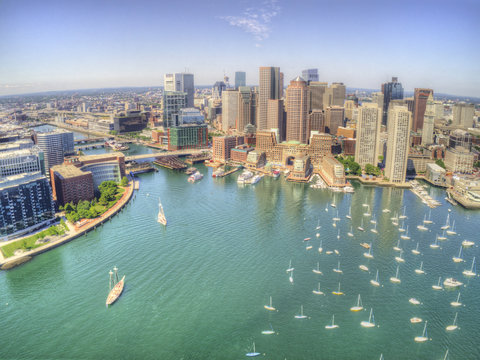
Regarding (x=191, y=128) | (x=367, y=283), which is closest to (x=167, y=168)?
(x=191, y=128)

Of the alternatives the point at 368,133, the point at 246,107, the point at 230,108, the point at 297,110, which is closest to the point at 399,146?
the point at 368,133

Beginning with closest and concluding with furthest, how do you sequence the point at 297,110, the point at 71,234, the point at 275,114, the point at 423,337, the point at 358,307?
the point at 423,337 < the point at 358,307 < the point at 71,234 < the point at 297,110 < the point at 275,114

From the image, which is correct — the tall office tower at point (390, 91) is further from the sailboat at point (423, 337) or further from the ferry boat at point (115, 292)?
the ferry boat at point (115, 292)

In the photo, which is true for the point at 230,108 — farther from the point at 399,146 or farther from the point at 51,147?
the point at 399,146

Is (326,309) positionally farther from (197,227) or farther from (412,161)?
(412,161)

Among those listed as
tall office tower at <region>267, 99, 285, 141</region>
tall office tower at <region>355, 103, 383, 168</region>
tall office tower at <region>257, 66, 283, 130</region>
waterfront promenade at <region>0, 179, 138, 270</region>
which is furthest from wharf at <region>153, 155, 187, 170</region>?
tall office tower at <region>355, 103, 383, 168</region>

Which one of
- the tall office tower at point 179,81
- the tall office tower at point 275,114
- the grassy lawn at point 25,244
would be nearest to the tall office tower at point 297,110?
the tall office tower at point 275,114
